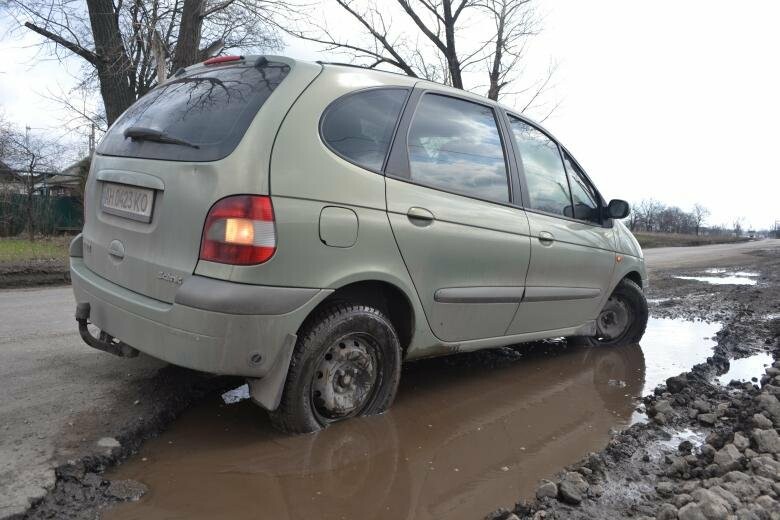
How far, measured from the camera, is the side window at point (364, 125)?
2.78m

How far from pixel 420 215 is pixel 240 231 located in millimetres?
1009

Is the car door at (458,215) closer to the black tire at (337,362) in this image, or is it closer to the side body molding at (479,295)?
the side body molding at (479,295)

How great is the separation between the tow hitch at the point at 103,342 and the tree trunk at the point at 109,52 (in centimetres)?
1153

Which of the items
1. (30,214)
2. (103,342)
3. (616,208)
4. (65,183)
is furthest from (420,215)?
(65,183)

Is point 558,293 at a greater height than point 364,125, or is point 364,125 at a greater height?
point 364,125

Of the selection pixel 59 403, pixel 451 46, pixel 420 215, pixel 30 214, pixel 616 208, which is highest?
pixel 451 46

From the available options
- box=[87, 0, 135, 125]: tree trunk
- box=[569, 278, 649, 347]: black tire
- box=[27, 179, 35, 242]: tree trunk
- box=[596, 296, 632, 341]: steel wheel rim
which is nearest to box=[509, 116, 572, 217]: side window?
box=[569, 278, 649, 347]: black tire

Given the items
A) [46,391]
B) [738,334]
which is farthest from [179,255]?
[738,334]

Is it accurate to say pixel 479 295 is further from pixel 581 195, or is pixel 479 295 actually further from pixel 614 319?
pixel 614 319

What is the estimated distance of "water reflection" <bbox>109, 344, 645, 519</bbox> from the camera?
7.39ft

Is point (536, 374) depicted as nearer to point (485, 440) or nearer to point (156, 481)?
point (485, 440)

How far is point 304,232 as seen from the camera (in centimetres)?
253

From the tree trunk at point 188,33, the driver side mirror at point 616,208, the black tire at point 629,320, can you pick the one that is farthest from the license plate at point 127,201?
the tree trunk at point 188,33

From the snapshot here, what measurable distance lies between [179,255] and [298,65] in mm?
1105
